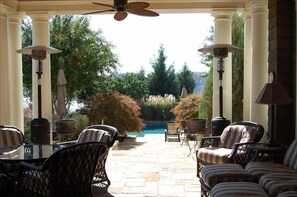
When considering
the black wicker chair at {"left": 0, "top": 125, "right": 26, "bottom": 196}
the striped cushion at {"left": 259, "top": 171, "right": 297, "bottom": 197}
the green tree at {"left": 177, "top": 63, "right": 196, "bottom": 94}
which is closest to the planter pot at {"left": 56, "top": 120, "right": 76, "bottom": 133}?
the black wicker chair at {"left": 0, "top": 125, "right": 26, "bottom": 196}

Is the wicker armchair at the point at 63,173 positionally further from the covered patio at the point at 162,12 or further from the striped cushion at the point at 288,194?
the covered patio at the point at 162,12

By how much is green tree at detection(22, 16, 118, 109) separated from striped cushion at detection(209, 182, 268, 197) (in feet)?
33.0

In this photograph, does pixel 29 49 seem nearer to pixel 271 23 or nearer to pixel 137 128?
pixel 271 23

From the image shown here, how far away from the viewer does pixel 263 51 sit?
6.78 m

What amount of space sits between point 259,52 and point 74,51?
754 cm

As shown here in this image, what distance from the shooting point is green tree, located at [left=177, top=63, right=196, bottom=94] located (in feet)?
78.8

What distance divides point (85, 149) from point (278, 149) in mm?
2345

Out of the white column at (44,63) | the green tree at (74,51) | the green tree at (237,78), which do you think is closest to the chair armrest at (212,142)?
the green tree at (237,78)

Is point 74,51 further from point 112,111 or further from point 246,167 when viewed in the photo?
point 246,167

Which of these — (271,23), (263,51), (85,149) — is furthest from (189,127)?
(85,149)

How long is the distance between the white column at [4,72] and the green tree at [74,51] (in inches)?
203

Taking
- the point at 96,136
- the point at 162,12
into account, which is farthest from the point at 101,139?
the point at 162,12

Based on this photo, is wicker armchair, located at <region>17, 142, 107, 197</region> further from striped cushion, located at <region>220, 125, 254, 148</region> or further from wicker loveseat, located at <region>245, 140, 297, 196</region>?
striped cushion, located at <region>220, 125, 254, 148</region>

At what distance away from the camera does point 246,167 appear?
4.31 metres
